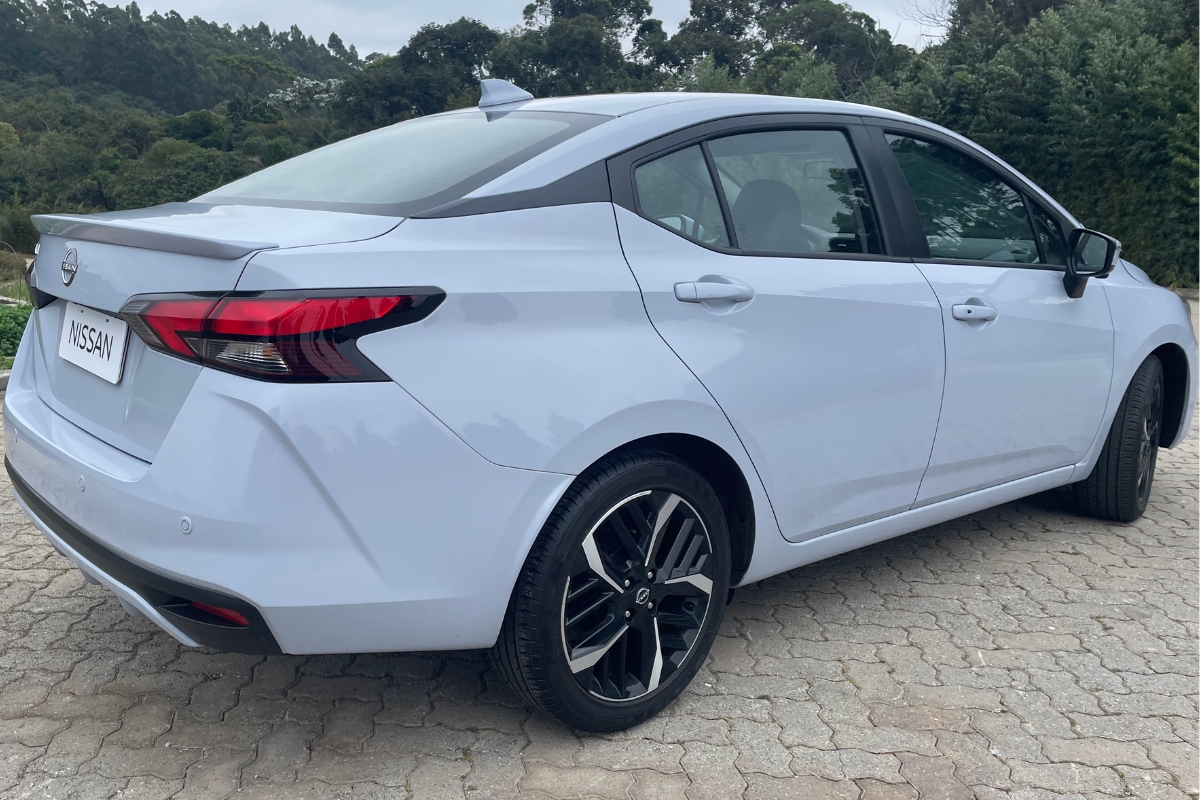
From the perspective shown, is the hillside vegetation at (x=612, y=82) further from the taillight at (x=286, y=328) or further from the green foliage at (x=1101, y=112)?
the taillight at (x=286, y=328)

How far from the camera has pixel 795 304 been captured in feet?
8.72

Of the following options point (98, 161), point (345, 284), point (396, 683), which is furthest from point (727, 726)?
point (98, 161)

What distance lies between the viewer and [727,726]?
2588 mm

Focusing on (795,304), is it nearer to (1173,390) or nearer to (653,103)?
(653,103)

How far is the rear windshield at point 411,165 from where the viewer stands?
2330 mm

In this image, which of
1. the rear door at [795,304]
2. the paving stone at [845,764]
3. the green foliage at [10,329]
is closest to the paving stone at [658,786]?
the paving stone at [845,764]

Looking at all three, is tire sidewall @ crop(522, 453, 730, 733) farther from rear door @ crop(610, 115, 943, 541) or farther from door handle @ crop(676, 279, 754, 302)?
door handle @ crop(676, 279, 754, 302)

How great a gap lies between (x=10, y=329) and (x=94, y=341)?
6333 mm

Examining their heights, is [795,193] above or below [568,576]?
above

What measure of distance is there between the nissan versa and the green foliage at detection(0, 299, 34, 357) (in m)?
5.47

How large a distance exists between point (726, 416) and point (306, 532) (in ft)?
3.42

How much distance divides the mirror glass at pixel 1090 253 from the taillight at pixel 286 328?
8.70ft

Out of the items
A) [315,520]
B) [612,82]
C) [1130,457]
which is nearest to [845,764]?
[315,520]

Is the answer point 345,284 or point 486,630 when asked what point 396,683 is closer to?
point 486,630
